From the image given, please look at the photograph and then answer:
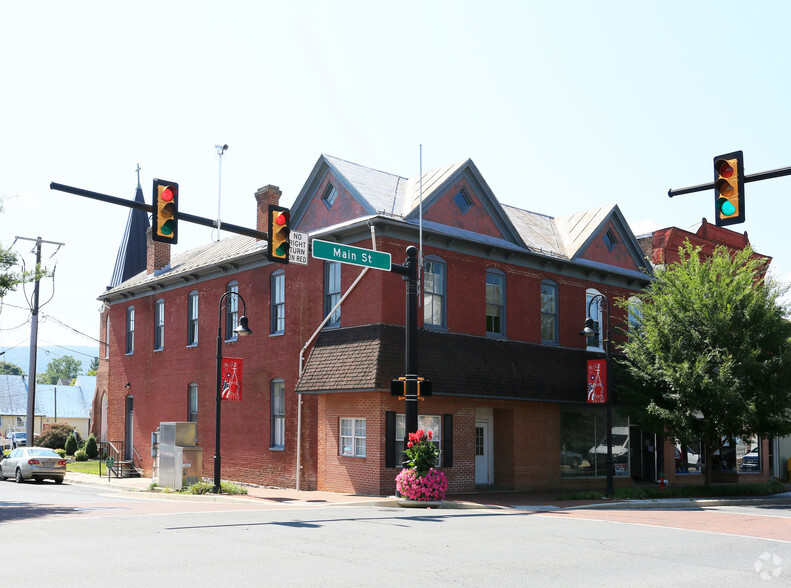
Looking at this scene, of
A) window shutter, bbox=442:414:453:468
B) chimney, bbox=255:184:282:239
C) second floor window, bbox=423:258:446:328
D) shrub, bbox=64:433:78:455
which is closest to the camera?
window shutter, bbox=442:414:453:468

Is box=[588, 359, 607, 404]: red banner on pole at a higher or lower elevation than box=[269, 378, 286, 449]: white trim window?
higher

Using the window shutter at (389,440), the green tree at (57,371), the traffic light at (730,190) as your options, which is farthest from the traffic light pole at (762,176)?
the green tree at (57,371)

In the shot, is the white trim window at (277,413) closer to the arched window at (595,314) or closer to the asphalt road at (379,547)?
the asphalt road at (379,547)

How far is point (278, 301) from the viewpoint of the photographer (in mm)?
27406

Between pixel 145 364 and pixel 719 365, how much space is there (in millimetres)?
23028

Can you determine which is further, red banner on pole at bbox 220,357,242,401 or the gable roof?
the gable roof

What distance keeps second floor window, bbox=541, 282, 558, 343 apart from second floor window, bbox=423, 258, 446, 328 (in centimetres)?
486

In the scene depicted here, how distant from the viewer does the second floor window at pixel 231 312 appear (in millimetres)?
29547

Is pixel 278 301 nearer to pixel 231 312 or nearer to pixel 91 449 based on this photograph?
pixel 231 312

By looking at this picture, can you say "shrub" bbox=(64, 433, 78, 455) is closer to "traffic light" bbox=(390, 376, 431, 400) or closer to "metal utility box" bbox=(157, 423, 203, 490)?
"metal utility box" bbox=(157, 423, 203, 490)

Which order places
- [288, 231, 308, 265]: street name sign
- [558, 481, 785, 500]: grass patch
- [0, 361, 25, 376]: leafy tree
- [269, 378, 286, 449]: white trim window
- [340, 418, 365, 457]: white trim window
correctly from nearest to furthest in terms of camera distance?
[288, 231, 308, 265]: street name sign
[340, 418, 365, 457]: white trim window
[558, 481, 785, 500]: grass patch
[269, 378, 286, 449]: white trim window
[0, 361, 25, 376]: leafy tree

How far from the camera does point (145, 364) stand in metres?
35.2

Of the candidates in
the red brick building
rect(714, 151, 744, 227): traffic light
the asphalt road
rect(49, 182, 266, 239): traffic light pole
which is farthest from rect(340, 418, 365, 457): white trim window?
rect(714, 151, 744, 227): traffic light

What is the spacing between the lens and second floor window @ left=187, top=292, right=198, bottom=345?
3203 centimetres
